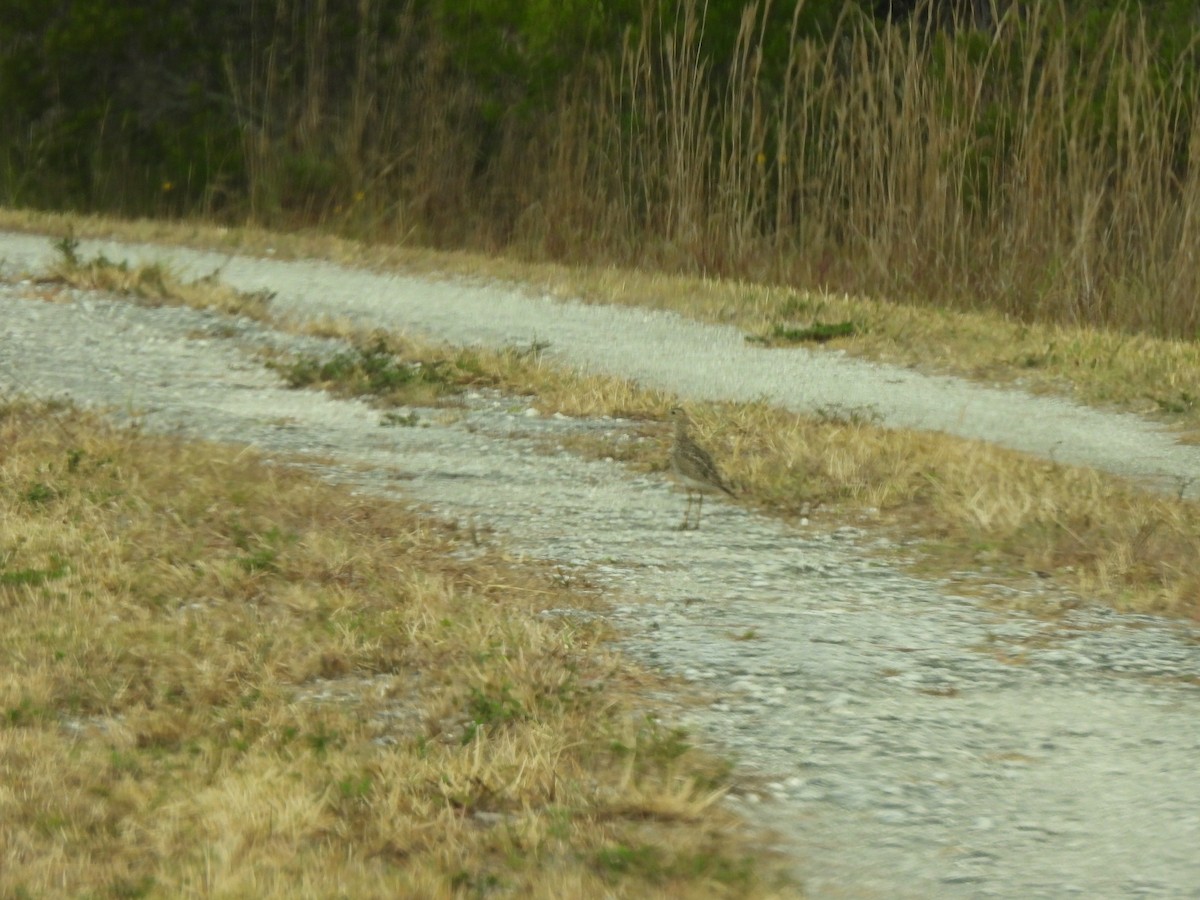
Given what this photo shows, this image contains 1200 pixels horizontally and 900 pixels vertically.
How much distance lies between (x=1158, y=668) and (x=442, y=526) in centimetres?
231

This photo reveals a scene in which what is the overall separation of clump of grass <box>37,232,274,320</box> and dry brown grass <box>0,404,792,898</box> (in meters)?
4.22

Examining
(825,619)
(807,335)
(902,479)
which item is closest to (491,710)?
(825,619)

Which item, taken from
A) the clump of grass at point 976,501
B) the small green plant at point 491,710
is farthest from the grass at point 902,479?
the small green plant at point 491,710

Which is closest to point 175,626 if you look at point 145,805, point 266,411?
point 145,805

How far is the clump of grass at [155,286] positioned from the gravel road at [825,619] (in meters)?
0.25

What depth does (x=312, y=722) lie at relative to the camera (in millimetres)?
4145

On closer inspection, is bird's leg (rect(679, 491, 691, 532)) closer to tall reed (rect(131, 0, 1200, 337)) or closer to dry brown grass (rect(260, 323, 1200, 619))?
dry brown grass (rect(260, 323, 1200, 619))

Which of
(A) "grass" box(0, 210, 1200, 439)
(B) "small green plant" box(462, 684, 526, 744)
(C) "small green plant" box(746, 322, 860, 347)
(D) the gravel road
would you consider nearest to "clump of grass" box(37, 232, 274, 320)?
(A) "grass" box(0, 210, 1200, 439)

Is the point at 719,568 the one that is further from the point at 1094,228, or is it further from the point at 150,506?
the point at 1094,228

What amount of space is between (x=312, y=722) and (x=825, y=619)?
1.52m

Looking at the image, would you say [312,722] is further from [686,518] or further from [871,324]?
[871,324]

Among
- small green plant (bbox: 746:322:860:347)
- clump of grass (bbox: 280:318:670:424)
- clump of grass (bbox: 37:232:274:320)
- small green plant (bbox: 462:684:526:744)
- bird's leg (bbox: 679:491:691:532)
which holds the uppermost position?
small green plant (bbox: 746:322:860:347)

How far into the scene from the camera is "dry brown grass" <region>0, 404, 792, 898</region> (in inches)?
135

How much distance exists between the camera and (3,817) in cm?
363
